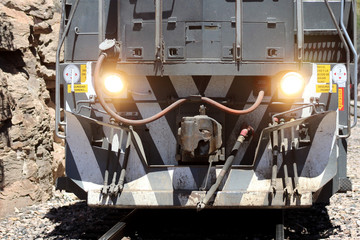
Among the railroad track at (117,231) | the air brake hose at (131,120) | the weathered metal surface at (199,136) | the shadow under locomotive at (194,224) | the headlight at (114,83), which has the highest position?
the headlight at (114,83)

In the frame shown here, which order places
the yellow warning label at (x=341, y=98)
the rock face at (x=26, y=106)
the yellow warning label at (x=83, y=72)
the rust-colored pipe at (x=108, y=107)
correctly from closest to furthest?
the rust-colored pipe at (x=108, y=107) < the yellow warning label at (x=341, y=98) < the yellow warning label at (x=83, y=72) < the rock face at (x=26, y=106)

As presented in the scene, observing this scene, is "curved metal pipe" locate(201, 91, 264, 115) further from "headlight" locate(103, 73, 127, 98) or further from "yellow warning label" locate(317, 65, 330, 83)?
"headlight" locate(103, 73, 127, 98)

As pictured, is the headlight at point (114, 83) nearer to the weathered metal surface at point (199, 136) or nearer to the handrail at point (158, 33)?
the handrail at point (158, 33)

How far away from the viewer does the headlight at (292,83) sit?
4.80 m

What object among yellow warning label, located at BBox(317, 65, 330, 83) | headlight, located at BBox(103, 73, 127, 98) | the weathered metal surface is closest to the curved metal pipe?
the weathered metal surface

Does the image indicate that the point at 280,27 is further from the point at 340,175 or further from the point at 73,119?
the point at 73,119

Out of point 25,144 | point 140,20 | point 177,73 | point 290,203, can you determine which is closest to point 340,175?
point 290,203

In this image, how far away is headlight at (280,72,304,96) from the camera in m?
4.80

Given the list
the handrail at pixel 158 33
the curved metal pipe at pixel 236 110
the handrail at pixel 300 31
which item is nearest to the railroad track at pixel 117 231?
the curved metal pipe at pixel 236 110

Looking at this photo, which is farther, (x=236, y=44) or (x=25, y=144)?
(x=25, y=144)

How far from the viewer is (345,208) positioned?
6.19 metres

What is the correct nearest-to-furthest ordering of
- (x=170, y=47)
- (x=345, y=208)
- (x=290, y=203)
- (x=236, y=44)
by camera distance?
(x=290, y=203) → (x=236, y=44) → (x=170, y=47) → (x=345, y=208)

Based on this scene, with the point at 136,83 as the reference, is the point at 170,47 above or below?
above

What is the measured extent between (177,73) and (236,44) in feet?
1.90
